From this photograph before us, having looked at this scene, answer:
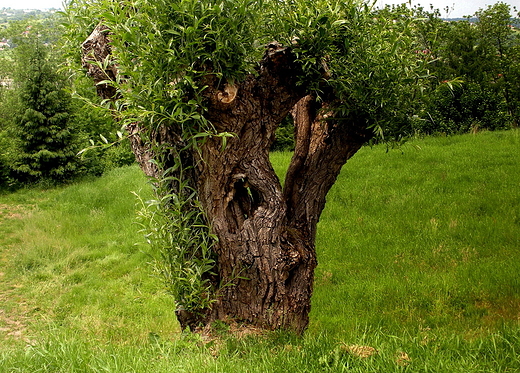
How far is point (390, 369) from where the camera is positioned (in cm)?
287

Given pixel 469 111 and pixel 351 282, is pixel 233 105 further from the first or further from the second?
pixel 469 111

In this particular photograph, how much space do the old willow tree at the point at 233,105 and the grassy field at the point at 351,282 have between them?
1.24ft

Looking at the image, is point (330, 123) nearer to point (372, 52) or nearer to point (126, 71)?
point (372, 52)

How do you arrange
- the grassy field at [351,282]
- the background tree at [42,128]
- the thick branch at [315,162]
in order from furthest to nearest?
the background tree at [42,128] → the thick branch at [315,162] → the grassy field at [351,282]

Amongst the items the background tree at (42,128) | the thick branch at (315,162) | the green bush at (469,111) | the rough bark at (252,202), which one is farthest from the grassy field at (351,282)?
the background tree at (42,128)

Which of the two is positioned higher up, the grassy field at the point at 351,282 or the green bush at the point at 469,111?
the green bush at the point at 469,111

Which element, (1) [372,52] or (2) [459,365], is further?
(1) [372,52]

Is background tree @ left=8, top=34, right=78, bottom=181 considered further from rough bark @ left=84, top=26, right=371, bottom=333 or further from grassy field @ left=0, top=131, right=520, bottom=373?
rough bark @ left=84, top=26, right=371, bottom=333

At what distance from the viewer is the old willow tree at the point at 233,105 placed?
128 inches

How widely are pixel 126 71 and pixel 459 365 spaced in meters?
2.76

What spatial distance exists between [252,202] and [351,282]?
12.4ft

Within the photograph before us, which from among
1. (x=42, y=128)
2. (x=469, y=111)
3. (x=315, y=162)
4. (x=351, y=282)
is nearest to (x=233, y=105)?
(x=315, y=162)

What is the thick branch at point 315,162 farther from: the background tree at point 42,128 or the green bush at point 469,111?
the background tree at point 42,128

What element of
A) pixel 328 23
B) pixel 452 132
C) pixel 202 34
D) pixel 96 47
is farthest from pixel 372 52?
pixel 452 132
